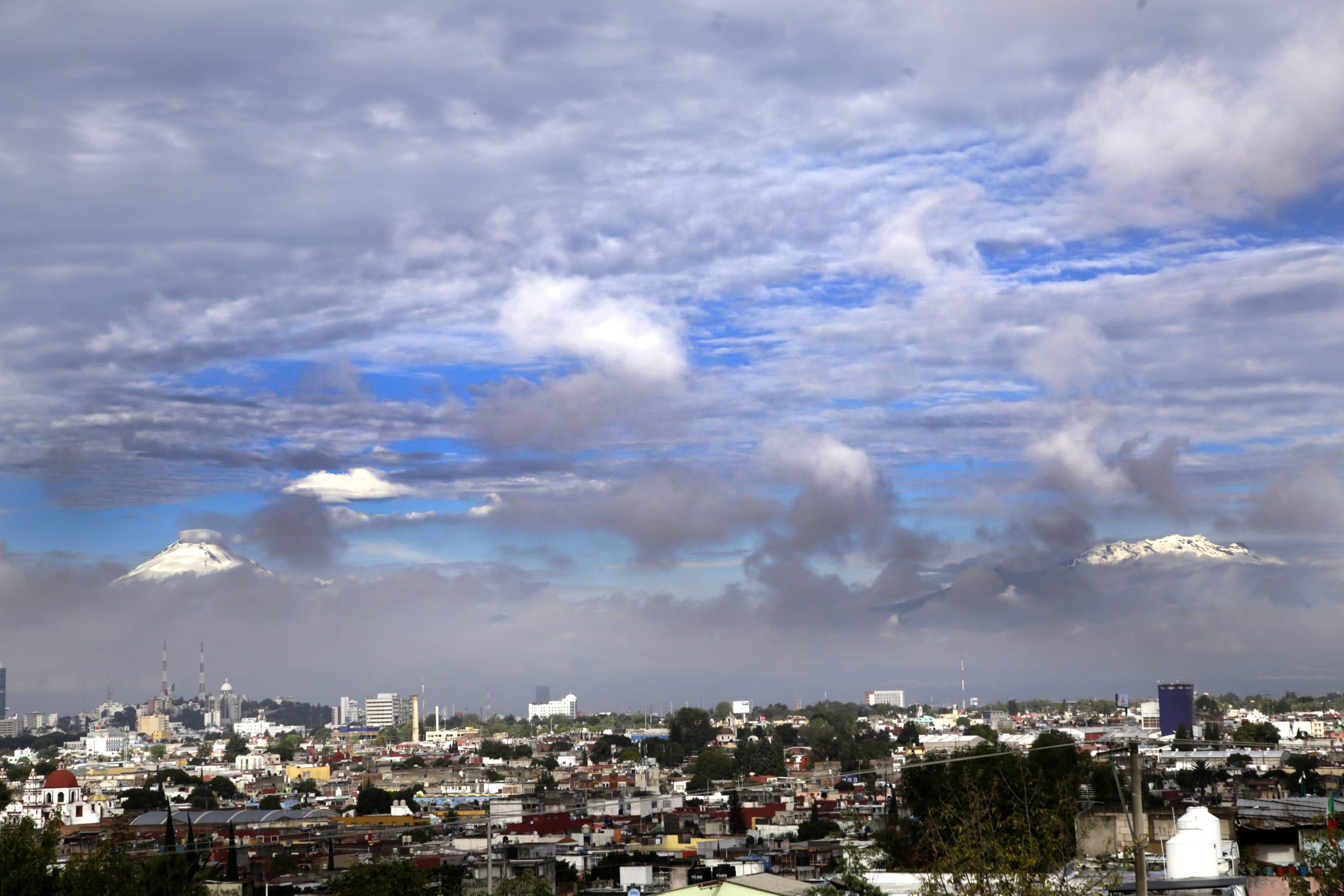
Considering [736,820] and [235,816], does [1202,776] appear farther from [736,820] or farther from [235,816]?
[235,816]

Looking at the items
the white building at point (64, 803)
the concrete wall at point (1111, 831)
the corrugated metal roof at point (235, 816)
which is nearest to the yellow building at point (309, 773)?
the white building at point (64, 803)

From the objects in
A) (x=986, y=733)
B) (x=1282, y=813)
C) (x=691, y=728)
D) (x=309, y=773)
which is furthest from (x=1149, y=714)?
(x=1282, y=813)

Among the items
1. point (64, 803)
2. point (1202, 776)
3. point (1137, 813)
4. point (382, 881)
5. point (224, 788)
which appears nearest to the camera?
point (1137, 813)

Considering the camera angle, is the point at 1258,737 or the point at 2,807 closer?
the point at 2,807

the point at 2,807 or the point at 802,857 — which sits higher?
the point at 2,807

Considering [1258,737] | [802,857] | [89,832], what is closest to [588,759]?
[1258,737]

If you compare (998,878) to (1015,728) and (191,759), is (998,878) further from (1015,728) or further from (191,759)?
(191,759)
